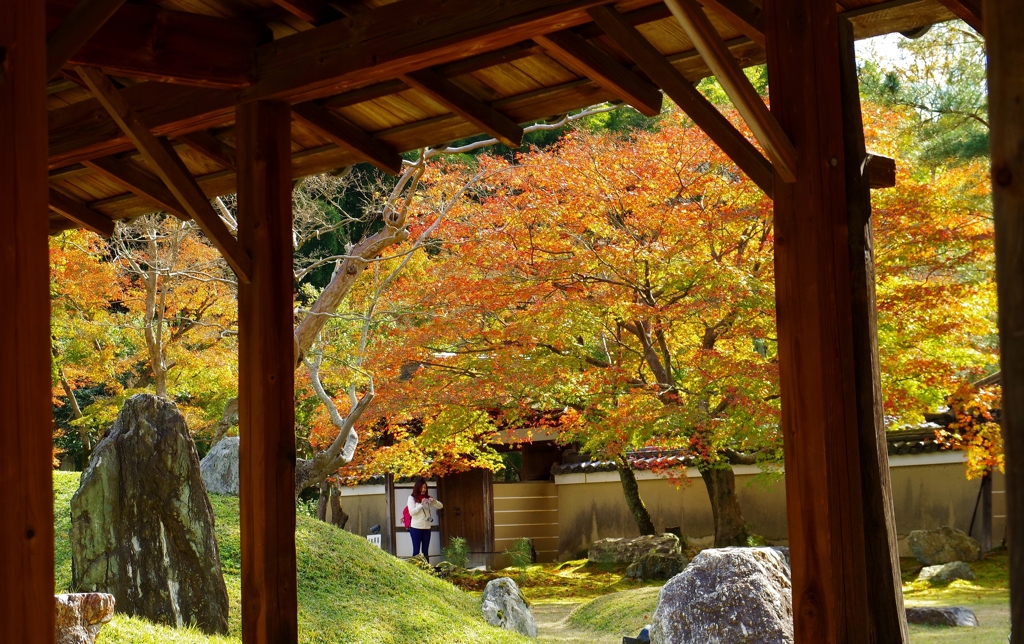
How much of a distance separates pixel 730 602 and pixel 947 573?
5.09 metres

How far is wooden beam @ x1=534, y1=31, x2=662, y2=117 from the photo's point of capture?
319cm

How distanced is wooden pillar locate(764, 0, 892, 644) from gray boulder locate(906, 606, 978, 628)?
603 cm

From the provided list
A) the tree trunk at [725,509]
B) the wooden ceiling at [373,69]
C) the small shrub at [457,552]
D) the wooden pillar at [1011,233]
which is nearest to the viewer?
the wooden pillar at [1011,233]

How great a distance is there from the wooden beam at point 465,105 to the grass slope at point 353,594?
378 cm

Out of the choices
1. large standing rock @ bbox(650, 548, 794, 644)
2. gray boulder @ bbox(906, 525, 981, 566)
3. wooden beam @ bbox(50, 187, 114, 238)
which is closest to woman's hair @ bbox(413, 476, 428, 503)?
gray boulder @ bbox(906, 525, 981, 566)

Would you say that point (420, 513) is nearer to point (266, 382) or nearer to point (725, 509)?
point (725, 509)

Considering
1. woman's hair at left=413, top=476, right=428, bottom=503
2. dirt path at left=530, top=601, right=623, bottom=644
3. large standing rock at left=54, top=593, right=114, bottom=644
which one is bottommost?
dirt path at left=530, top=601, right=623, bottom=644

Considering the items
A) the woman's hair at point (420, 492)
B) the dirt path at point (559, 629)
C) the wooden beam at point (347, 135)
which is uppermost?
the wooden beam at point (347, 135)

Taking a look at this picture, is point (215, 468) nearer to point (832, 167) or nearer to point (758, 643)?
point (758, 643)

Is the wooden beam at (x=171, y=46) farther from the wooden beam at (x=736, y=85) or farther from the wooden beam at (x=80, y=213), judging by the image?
the wooden beam at (x=736, y=85)

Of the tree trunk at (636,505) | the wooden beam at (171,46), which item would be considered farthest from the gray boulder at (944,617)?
the wooden beam at (171,46)

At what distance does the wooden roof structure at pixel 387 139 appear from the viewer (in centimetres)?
179

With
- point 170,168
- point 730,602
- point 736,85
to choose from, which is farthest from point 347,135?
point 730,602

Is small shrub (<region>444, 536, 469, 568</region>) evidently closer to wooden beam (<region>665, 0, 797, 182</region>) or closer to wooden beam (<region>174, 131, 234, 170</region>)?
wooden beam (<region>174, 131, 234, 170</region>)
